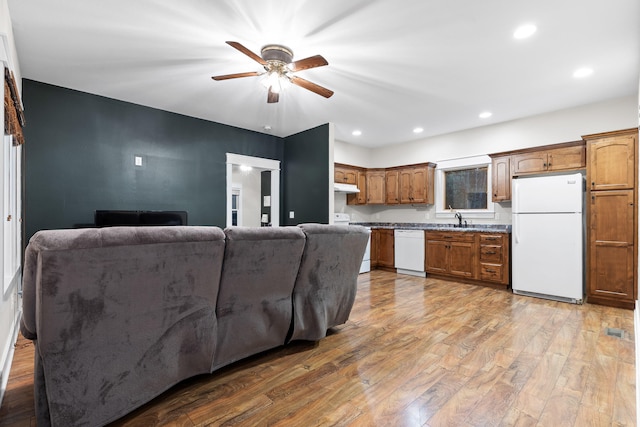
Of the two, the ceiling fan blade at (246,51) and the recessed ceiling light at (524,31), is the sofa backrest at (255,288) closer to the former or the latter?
the ceiling fan blade at (246,51)

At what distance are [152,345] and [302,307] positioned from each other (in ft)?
3.51

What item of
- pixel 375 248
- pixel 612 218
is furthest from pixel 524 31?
pixel 375 248

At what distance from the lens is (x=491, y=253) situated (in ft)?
15.1

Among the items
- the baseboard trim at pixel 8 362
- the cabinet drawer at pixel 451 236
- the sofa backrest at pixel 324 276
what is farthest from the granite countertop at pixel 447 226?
the baseboard trim at pixel 8 362

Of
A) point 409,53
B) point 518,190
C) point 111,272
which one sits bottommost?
point 111,272

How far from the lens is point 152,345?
5.26 ft

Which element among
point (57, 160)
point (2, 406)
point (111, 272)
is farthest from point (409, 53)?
point (57, 160)

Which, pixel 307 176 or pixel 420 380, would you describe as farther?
pixel 307 176

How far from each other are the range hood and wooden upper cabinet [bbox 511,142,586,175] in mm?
2634

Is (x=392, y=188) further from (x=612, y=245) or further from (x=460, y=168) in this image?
(x=612, y=245)

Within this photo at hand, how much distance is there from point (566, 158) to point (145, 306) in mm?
4993

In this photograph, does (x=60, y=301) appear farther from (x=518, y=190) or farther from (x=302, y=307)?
(x=518, y=190)

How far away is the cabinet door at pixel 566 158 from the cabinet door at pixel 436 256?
5.99ft

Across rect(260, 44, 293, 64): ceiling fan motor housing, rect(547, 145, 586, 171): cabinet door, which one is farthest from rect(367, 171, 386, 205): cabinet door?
rect(260, 44, 293, 64): ceiling fan motor housing
